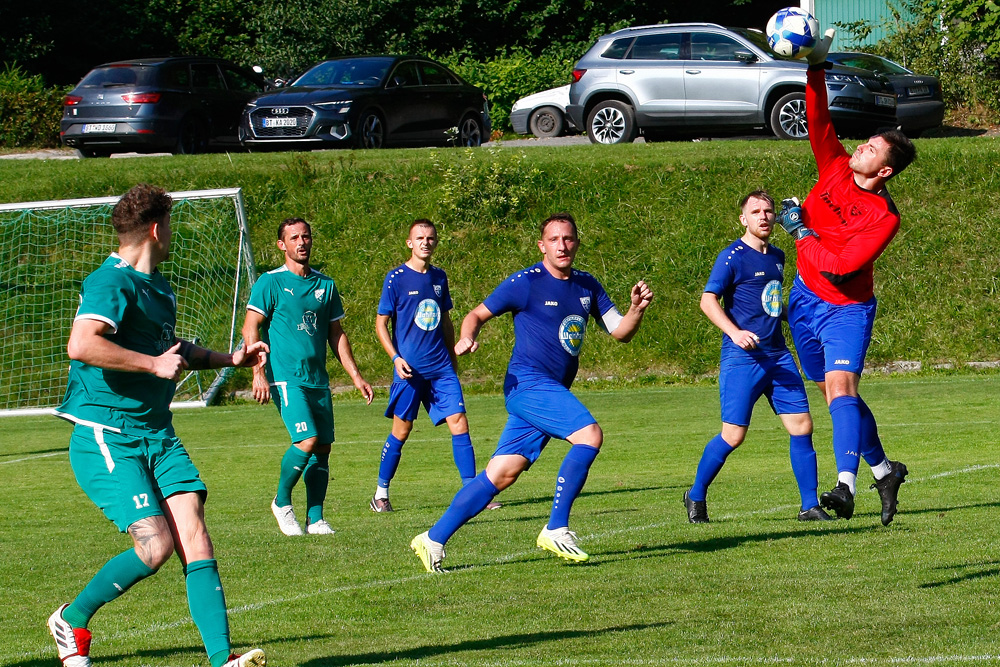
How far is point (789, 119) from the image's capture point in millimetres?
21781

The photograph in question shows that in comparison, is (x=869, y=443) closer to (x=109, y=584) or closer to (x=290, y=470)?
(x=290, y=470)

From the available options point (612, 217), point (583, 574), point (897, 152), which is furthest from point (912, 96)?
point (583, 574)

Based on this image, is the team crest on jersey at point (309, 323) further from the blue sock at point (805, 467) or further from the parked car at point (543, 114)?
the parked car at point (543, 114)

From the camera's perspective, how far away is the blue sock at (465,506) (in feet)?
22.0

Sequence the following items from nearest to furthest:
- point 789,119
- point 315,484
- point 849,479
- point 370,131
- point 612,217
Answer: point 849,479 → point 315,484 → point 612,217 → point 789,119 → point 370,131

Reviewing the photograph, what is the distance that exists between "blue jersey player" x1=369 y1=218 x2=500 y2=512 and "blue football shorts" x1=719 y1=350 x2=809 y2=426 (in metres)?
2.35

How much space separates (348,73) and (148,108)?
3709 millimetres

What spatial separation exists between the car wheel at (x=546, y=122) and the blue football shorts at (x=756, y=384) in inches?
796

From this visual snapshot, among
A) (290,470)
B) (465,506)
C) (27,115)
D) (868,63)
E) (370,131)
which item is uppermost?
(27,115)

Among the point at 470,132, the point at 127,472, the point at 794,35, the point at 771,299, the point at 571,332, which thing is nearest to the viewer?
the point at 127,472

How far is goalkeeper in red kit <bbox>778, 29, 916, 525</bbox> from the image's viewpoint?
6.67 meters

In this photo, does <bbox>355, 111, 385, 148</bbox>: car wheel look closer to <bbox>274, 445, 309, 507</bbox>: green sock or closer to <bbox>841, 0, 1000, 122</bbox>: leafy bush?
<bbox>841, 0, 1000, 122</bbox>: leafy bush

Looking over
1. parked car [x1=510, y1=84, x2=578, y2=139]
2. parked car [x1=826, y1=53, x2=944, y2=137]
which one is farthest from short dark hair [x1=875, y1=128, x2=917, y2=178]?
parked car [x1=510, y1=84, x2=578, y2=139]

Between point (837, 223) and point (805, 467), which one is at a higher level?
point (837, 223)
